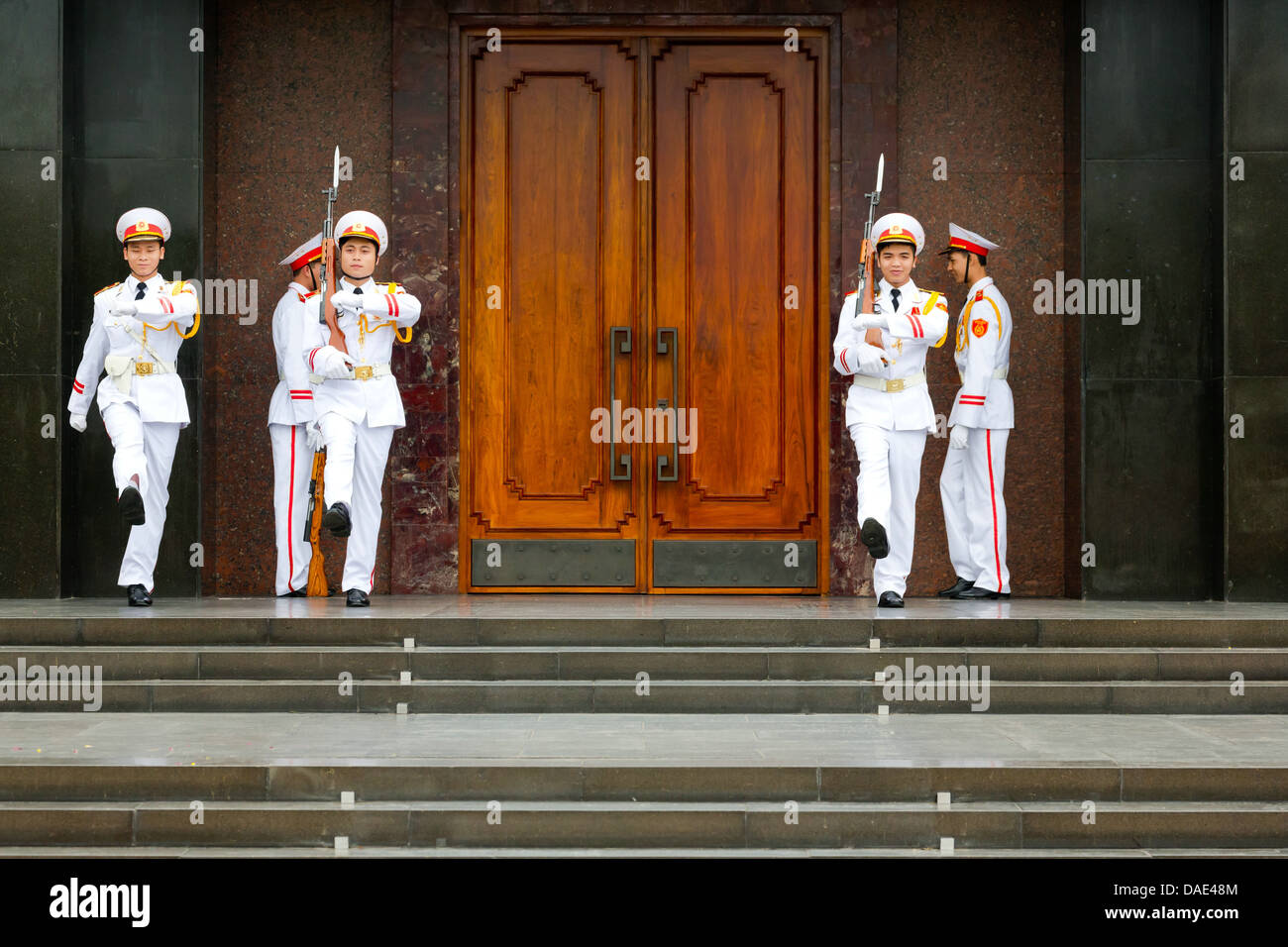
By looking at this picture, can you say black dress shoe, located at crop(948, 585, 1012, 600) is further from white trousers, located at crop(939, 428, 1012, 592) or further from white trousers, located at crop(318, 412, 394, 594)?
white trousers, located at crop(318, 412, 394, 594)

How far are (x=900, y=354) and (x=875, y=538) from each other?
4.32ft

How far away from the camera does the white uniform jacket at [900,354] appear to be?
365 inches

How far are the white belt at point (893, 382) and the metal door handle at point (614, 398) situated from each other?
6.37ft

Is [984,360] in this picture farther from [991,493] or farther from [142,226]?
[142,226]

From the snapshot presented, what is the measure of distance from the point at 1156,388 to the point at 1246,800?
4762 millimetres

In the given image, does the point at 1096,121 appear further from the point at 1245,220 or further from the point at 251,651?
the point at 251,651

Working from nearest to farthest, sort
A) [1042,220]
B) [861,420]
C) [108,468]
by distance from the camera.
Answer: [861,420]
[108,468]
[1042,220]

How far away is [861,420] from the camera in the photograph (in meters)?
9.36

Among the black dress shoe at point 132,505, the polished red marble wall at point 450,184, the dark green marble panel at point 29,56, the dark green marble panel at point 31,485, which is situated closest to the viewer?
the black dress shoe at point 132,505

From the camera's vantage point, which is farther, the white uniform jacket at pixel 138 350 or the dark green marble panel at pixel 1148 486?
the dark green marble panel at pixel 1148 486

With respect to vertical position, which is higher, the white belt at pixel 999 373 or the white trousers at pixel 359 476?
the white belt at pixel 999 373

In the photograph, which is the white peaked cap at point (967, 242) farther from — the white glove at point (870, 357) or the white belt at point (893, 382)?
the white glove at point (870, 357)

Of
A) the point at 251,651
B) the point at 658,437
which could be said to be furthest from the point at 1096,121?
the point at 251,651

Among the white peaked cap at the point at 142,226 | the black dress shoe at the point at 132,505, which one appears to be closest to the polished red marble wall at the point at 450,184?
the white peaked cap at the point at 142,226
